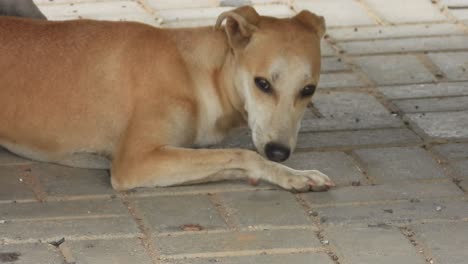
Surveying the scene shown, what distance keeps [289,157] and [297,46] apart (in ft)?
1.75

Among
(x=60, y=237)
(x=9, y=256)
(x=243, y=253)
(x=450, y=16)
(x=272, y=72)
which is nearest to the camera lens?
(x=9, y=256)

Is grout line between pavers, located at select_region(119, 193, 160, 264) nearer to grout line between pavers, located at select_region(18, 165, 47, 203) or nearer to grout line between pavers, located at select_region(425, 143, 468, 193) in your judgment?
grout line between pavers, located at select_region(18, 165, 47, 203)

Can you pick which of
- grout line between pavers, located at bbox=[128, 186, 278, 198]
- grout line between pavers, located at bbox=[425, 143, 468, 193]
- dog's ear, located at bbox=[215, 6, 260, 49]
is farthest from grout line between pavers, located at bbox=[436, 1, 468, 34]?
grout line between pavers, located at bbox=[128, 186, 278, 198]

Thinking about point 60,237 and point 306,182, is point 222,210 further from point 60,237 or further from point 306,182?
point 60,237

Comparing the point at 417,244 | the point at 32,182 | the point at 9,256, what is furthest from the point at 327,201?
the point at 9,256

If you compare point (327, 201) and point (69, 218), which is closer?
point (69, 218)

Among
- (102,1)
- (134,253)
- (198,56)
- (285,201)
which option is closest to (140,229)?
(134,253)

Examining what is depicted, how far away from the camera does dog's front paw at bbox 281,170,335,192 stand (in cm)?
550

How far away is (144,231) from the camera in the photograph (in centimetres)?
506

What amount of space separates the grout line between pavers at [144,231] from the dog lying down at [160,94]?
14cm

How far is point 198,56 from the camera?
5.79m

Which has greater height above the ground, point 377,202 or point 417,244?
point 417,244

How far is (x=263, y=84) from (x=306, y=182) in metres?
0.47

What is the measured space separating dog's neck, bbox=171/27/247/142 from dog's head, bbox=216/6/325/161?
0.17 feet
